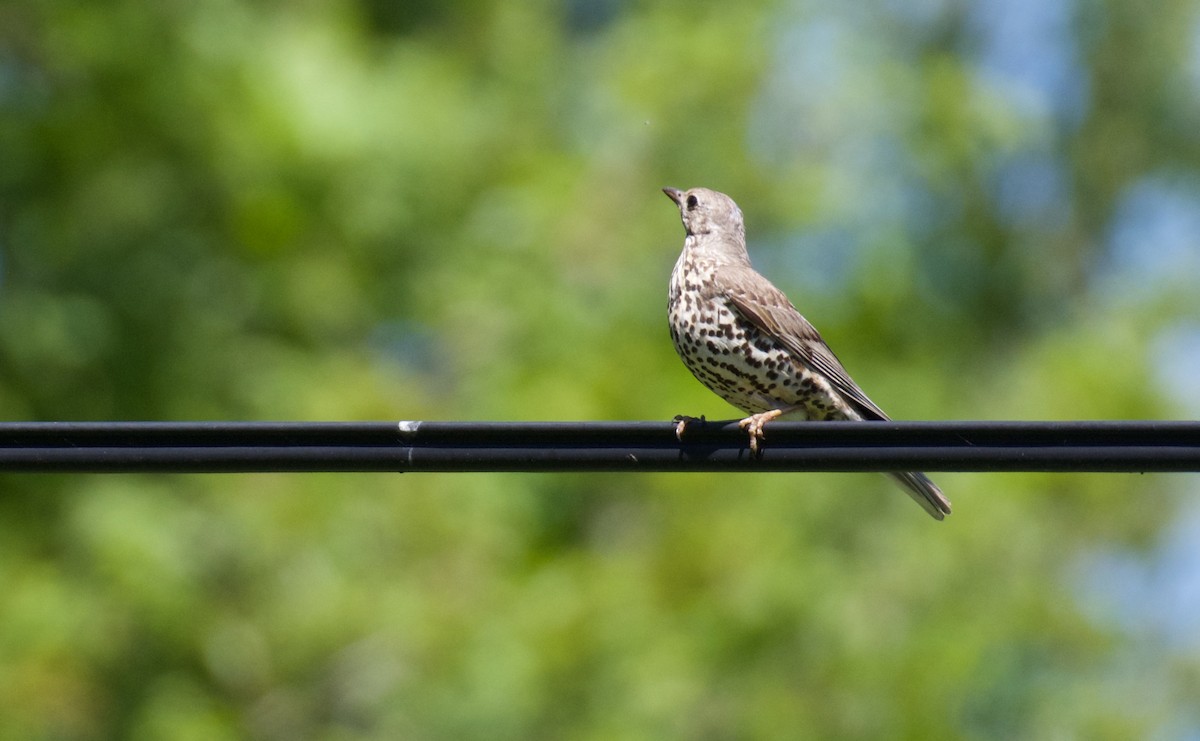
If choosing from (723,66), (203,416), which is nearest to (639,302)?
(723,66)

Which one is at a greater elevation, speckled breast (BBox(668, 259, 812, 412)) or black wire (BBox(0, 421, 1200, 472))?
speckled breast (BBox(668, 259, 812, 412))

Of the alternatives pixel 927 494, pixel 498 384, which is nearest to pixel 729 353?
pixel 927 494

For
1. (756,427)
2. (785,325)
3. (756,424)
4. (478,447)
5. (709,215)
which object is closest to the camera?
(478,447)

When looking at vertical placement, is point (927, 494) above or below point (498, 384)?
below

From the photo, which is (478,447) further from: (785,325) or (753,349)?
(785,325)

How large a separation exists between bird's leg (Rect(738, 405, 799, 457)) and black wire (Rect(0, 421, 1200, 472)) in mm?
149

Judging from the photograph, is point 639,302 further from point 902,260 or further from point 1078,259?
point 1078,259

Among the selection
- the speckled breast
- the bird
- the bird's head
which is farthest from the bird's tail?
the bird's head

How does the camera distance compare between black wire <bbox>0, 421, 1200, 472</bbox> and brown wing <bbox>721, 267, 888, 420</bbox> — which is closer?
black wire <bbox>0, 421, 1200, 472</bbox>

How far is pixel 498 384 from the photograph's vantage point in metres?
14.8

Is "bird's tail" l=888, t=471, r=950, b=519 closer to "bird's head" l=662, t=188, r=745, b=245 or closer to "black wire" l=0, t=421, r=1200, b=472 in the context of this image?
"bird's head" l=662, t=188, r=745, b=245

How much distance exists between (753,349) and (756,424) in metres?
1.77

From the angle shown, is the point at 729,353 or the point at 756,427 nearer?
the point at 756,427

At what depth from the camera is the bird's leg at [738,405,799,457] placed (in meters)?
4.99
